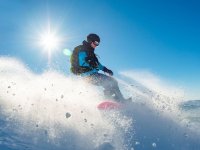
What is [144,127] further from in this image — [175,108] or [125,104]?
[175,108]

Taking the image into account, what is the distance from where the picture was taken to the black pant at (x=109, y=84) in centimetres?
1222

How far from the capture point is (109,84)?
40.5ft

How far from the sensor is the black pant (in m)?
12.2

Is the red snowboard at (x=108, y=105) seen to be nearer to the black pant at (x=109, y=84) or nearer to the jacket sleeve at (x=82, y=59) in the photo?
the black pant at (x=109, y=84)

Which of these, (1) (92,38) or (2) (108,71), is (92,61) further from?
(1) (92,38)

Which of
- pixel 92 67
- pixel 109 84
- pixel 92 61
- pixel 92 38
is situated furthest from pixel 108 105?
pixel 92 38

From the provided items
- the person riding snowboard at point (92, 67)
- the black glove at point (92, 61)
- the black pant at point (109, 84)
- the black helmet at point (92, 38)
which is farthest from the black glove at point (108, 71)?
the black helmet at point (92, 38)

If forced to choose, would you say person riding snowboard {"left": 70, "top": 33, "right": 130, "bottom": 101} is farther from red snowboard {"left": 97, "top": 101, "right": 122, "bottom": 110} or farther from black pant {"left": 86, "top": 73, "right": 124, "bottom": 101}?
red snowboard {"left": 97, "top": 101, "right": 122, "bottom": 110}

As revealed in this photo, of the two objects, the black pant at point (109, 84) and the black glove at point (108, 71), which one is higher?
the black glove at point (108, 71)

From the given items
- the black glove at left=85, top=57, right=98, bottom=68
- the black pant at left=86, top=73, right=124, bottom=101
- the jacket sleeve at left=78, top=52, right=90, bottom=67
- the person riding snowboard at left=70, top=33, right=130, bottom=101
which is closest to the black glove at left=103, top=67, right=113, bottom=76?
the person riding snowboard at left=70, top=33, right=130, bottom=101

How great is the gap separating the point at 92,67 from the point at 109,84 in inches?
38.7

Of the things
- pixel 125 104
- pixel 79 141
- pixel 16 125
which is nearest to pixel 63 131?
pixel 79 141

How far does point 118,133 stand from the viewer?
361 inches

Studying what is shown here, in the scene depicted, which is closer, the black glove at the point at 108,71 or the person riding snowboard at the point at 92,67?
the person riding snowboard at the point at 92,67
